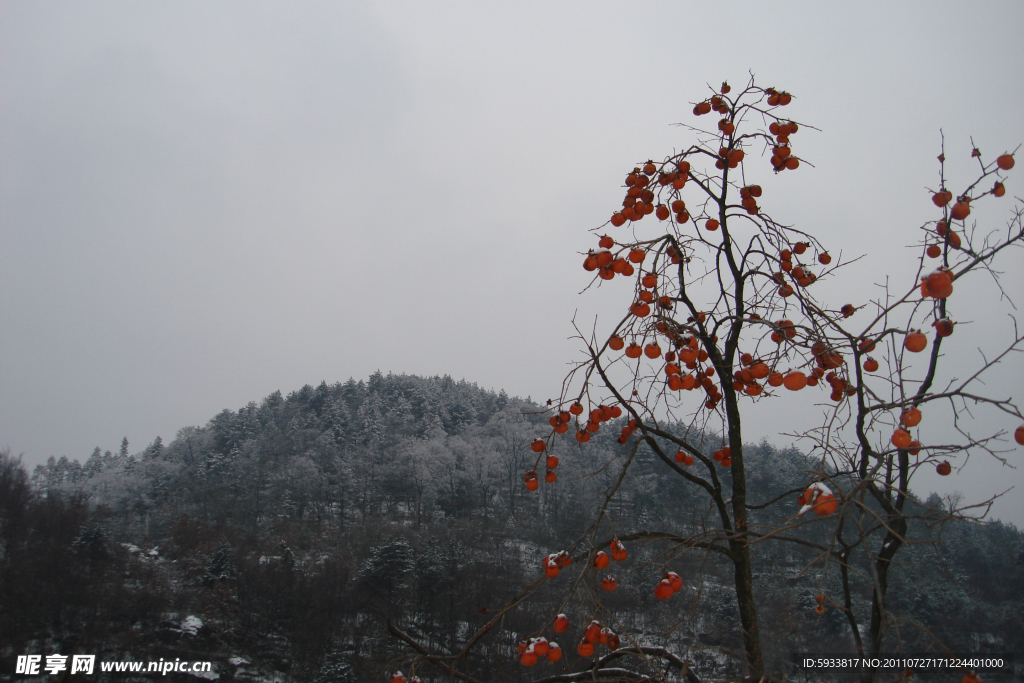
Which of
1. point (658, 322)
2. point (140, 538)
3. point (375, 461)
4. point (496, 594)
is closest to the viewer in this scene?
point (658, 322)

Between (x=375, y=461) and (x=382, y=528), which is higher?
(x=375, y=461)

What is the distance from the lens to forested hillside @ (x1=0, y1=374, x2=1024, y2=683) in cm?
2061

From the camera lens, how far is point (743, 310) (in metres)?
1.19

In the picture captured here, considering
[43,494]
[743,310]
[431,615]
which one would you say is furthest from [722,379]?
[43,494]

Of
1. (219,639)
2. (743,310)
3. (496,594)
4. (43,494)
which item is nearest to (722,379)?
(743,310)

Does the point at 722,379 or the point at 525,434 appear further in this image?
the point at 525,434

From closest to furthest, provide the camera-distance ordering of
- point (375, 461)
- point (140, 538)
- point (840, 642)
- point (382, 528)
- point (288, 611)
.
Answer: point (840, 642) → point (288, 611) → point (140, 538) → point (382, 528) → point (375, 461)

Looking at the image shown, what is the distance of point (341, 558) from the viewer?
95.1 ft

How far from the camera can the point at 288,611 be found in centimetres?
2609

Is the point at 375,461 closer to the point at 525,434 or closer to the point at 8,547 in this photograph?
the point at 525,434

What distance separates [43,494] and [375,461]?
65.0 ft

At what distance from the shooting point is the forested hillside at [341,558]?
20.6m

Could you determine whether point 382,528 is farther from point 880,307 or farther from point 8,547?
point 880,307

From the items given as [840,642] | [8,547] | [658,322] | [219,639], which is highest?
[658,322]
